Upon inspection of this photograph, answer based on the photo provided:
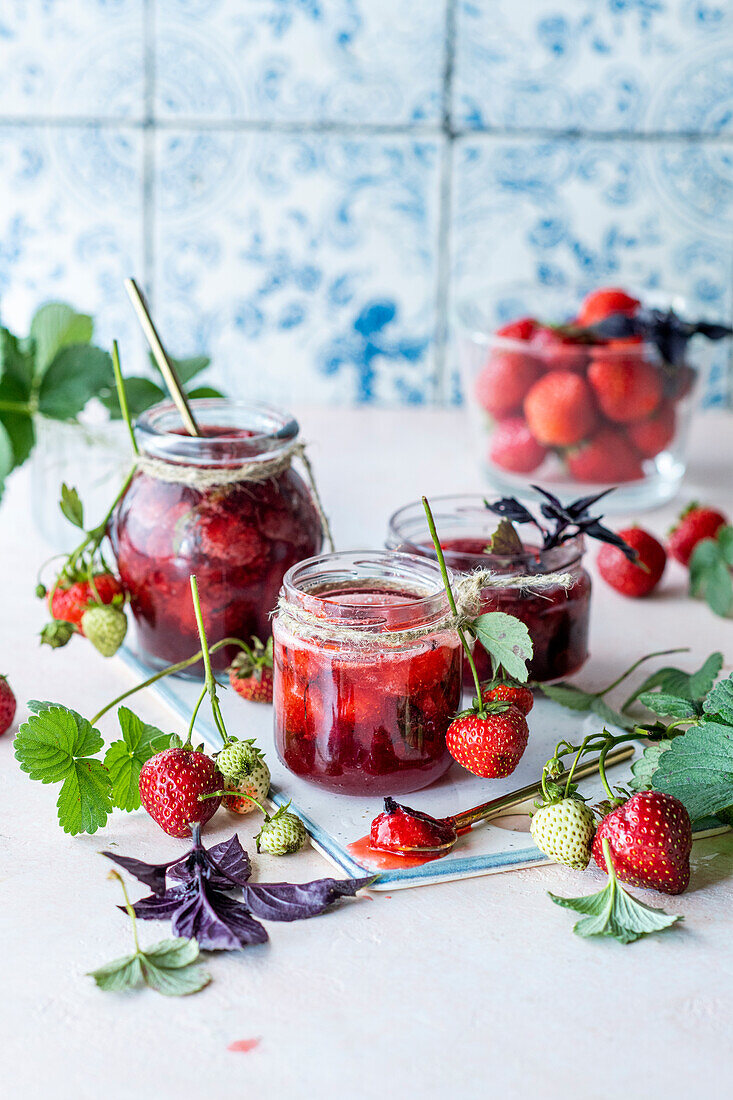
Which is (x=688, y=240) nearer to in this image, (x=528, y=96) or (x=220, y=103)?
(x=528, y=96)

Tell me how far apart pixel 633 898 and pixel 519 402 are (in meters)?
0.88

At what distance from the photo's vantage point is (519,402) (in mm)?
1541

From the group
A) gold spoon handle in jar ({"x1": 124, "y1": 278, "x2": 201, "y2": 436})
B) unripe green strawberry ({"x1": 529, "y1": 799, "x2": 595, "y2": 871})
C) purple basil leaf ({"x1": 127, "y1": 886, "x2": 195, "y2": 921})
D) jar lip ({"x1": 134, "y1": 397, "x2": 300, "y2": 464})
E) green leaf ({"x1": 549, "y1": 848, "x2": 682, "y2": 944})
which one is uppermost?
gold spoon handle in jar ({"x1": 124, "y1": 278, "x2": 201, "y2": 436})

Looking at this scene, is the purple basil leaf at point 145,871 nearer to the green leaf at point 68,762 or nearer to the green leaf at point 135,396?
the green leaf at point 68,762

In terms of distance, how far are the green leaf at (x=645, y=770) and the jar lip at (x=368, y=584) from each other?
0.57 feet

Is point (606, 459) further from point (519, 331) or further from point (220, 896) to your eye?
point (220, 896)

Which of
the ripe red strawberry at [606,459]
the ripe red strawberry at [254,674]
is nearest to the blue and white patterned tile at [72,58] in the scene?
the ripe red strawberry at [606,459]

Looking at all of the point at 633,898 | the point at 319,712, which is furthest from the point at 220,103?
the point at 633,898

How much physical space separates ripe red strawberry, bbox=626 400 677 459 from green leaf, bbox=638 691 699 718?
24.8 inches

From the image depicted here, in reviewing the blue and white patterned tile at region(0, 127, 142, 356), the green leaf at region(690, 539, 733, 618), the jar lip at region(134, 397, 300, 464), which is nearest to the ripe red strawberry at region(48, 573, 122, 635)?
the jar lip at region(134, 397, 300, 464)

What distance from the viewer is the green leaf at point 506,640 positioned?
841mm

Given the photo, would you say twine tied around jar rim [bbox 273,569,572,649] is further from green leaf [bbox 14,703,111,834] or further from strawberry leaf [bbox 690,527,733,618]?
strawberry leaf [bbox 690,527,733,618]

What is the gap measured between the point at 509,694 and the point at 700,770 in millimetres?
142

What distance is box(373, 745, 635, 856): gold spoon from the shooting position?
816 mm
